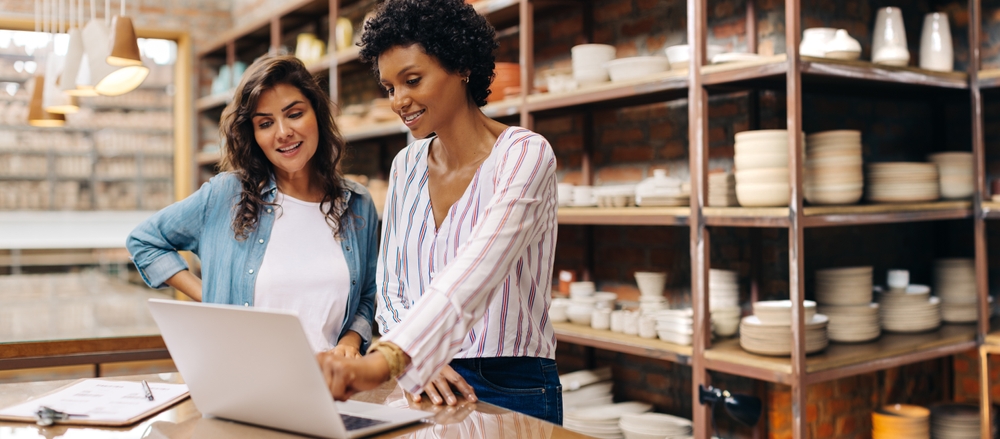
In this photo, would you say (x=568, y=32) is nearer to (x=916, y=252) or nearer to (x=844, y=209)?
(x=844, y=209)

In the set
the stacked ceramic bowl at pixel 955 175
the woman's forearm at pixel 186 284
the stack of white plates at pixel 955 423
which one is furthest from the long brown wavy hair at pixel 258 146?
the stack of white plates at pixel 955 423

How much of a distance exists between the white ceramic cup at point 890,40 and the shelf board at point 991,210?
1.86 feet

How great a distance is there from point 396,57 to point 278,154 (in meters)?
0.57

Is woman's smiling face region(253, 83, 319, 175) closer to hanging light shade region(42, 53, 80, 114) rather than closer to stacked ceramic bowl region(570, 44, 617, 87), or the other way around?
stacked ceramic bowl region(570, 44, 617, 87)

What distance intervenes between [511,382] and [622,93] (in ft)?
4.94

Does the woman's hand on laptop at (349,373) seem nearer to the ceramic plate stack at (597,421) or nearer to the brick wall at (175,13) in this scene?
the ceramic plate stack at (597,421)

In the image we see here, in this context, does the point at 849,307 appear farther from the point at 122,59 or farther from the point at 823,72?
the point at 122,59

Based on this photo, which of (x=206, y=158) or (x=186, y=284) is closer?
(x=186, y=284)

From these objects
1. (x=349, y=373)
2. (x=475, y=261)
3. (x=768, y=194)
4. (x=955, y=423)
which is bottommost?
(x=955, y=423)

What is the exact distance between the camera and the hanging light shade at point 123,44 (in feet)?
8.53

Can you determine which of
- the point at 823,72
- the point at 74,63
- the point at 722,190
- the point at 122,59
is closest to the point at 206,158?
the point at 74,63

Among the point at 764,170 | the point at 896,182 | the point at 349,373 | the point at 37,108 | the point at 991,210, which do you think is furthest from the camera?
the point at 37,108

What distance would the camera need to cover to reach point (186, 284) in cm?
190

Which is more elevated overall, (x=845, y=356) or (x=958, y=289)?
(x=958, y=289)
